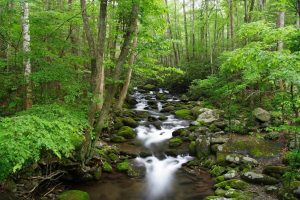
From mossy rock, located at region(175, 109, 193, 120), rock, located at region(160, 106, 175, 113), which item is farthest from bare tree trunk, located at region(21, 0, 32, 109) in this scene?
rock, located at region(160, 106, 175, 113)

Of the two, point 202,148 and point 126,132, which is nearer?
point 202,148

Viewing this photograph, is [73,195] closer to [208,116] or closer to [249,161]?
[249,161]

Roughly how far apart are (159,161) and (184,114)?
269 inches

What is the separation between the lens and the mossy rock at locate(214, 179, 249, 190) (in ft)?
28.9

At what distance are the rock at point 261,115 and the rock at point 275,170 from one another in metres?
4.32

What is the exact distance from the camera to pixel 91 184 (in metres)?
9.59

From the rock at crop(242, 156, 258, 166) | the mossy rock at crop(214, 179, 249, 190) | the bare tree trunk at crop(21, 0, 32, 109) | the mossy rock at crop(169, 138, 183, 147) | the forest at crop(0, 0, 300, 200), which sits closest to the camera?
the forest at crop(0, 0, 300, 200)

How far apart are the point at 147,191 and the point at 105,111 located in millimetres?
3018

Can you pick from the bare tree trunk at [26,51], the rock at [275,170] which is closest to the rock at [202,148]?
the rock at [275,170]

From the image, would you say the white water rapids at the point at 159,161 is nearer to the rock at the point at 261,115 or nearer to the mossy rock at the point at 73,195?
the mossy rock at the point at 73,195

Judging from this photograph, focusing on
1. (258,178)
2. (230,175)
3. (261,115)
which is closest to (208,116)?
(261,115)

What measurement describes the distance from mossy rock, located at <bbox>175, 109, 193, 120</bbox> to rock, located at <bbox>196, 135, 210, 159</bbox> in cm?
577

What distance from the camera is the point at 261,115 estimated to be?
529 inches

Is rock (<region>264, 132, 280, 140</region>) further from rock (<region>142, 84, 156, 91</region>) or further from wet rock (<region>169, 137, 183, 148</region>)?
rock (<region>142, 84, 156, 91</region>)
